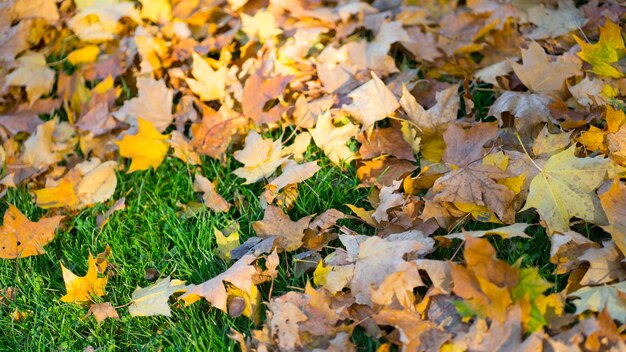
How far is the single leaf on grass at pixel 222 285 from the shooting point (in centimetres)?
189

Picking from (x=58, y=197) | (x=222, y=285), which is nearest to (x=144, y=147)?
(x=58, y=197)

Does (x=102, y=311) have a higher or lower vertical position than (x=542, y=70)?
lower

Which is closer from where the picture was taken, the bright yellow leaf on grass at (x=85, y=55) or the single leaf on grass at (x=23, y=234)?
the single leaf on grass at (x=23, y=234)

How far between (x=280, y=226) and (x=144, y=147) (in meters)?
0.72

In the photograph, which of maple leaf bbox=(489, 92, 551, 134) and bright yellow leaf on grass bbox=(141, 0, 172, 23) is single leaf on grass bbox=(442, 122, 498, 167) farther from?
bright yellow leaf on grass bbox=(141, 0, 172, 23)

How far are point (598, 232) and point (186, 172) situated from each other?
146 cm

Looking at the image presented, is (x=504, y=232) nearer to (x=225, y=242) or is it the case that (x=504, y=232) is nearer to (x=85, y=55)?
(x=225, y=242)

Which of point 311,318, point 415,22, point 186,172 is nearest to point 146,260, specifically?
point 186,172

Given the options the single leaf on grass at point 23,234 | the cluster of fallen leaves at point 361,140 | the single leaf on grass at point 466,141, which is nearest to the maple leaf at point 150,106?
the cluster of fallen leaves at point 361,140

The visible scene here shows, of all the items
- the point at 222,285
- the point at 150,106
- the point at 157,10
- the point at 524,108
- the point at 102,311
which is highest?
the point at 157,10

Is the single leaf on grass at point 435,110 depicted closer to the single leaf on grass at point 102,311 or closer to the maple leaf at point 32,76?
the single leaf on grass at point 102,311

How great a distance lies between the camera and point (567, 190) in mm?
1919

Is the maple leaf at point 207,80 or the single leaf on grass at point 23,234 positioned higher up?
the maple leaf at point 207,80

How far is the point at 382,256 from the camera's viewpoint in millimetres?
1846
